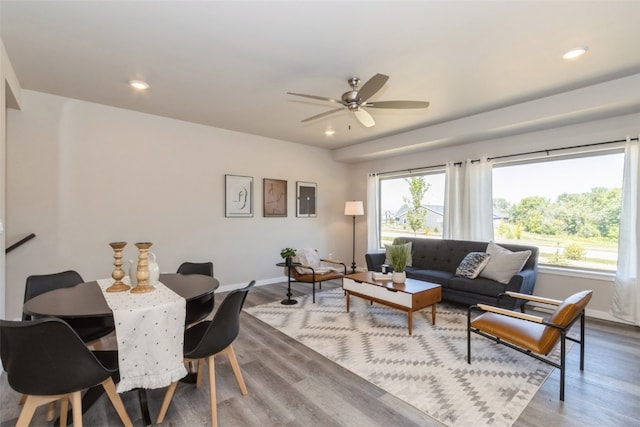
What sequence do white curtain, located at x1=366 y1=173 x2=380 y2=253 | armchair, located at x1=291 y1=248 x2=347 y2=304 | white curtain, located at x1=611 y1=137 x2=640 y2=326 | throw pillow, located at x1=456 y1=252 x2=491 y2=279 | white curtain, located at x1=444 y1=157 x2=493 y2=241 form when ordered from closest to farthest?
white curtain, located at x1=611 y1=137 x2=640 y2=326 < throw pillow, located at x1=456 y1=252 x2=491 y2=279 < armchair, located at x1=291 y1=248 x2=347 y2=304 < white curtain, located at x1=444 y1=157 x2=493 y2=241 < white curtain, located at x1=366 y1=173 x2=380 y2=253

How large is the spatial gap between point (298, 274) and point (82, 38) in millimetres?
3464

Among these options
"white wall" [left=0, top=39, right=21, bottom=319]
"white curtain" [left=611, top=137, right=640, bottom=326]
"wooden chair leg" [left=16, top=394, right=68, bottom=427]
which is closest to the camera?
"wooden chair leg" [left=16, top=394, right=68, bottom=427]

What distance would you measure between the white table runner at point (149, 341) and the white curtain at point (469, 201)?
168 inches

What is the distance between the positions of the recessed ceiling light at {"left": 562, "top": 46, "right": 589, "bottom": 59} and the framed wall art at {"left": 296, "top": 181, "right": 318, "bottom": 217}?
4170 mm

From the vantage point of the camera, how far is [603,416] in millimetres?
1888

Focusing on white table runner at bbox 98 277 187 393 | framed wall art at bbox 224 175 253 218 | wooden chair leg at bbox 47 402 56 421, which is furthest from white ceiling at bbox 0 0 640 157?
wooden chair leg at bbox 47 402 56 421

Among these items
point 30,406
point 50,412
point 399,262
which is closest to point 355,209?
point 399,262

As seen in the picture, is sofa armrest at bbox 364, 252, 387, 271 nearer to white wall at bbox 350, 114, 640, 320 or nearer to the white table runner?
white wall at bbox 350, 114, 640, 320

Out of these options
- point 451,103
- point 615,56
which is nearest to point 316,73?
point 451,103

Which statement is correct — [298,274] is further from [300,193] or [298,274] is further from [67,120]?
[67,120]

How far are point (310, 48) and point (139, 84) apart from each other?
1.95 m

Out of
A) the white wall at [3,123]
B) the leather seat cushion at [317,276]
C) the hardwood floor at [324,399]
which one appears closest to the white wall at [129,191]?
the white wall at [3,123]

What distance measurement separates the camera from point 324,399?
6.86 feet

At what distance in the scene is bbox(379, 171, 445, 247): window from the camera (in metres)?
5.33
